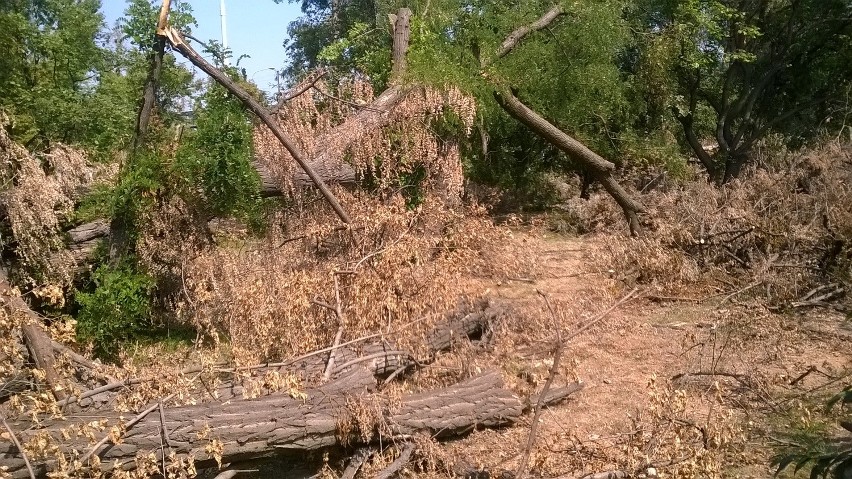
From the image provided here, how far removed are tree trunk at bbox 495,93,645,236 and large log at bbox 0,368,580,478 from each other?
521cm

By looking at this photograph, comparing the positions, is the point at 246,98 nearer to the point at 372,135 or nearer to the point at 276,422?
the point at 372,135

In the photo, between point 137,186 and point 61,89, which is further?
point 61,89

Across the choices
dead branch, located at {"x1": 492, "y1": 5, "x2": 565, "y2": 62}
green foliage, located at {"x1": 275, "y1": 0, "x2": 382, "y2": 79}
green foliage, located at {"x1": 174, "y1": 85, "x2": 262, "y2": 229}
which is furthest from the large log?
green foliage, located at {"x1": 275, "y1": 0, "x2": 382, "y2": 79}

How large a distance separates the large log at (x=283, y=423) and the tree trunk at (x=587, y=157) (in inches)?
205

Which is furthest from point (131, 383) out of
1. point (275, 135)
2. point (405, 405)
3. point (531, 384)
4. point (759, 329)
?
point (759, 329)

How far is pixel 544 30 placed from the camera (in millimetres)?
12141

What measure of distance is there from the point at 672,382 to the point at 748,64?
11038 millimetres

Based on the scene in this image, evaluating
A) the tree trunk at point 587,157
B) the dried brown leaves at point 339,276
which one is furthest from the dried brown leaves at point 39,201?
the tree trunk at point 587,157

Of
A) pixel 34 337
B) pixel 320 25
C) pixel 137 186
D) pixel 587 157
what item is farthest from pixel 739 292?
pixel 320 25

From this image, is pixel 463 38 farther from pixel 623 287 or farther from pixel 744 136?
pixel 744 136

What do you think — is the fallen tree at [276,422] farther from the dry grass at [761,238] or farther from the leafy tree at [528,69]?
the leafy tree at [528,69]

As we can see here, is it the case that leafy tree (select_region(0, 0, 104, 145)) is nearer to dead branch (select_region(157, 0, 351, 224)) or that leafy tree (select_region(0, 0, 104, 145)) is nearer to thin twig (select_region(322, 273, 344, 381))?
dead branch (select_region(157, 0, 351, 224))

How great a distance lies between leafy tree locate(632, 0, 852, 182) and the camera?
12.9 meters

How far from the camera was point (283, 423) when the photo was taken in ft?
13.7
